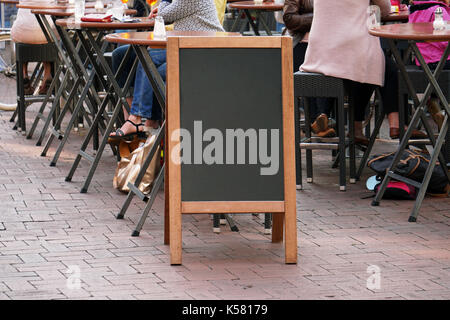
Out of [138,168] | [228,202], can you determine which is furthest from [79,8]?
[228,202]

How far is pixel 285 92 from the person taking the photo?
4.75 m

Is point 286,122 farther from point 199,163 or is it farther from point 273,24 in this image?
point 273,24

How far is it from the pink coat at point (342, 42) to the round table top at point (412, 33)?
34 centimetres

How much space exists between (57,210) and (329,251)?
1.86m

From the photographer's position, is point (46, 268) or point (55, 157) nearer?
point (46, 268)

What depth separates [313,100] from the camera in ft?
27.2

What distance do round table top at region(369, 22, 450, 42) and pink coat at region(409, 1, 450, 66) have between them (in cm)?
66

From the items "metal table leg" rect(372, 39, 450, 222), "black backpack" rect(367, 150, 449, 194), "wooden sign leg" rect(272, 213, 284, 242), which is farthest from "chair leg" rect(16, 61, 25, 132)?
"wooden sign leg" rect(272, 213, 284, 242)

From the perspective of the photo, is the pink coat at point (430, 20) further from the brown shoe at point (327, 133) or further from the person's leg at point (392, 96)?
the brown shoe at point (327, 133)

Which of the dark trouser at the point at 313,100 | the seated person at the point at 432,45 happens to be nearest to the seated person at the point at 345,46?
the seated person at the point at 432,45

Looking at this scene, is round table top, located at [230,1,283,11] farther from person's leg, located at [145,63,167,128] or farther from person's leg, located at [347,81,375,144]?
person's leg, located at [145,63,167,128]

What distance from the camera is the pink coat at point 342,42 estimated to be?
6.54 meters

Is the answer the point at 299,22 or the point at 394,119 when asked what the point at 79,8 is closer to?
the point at 299,22
